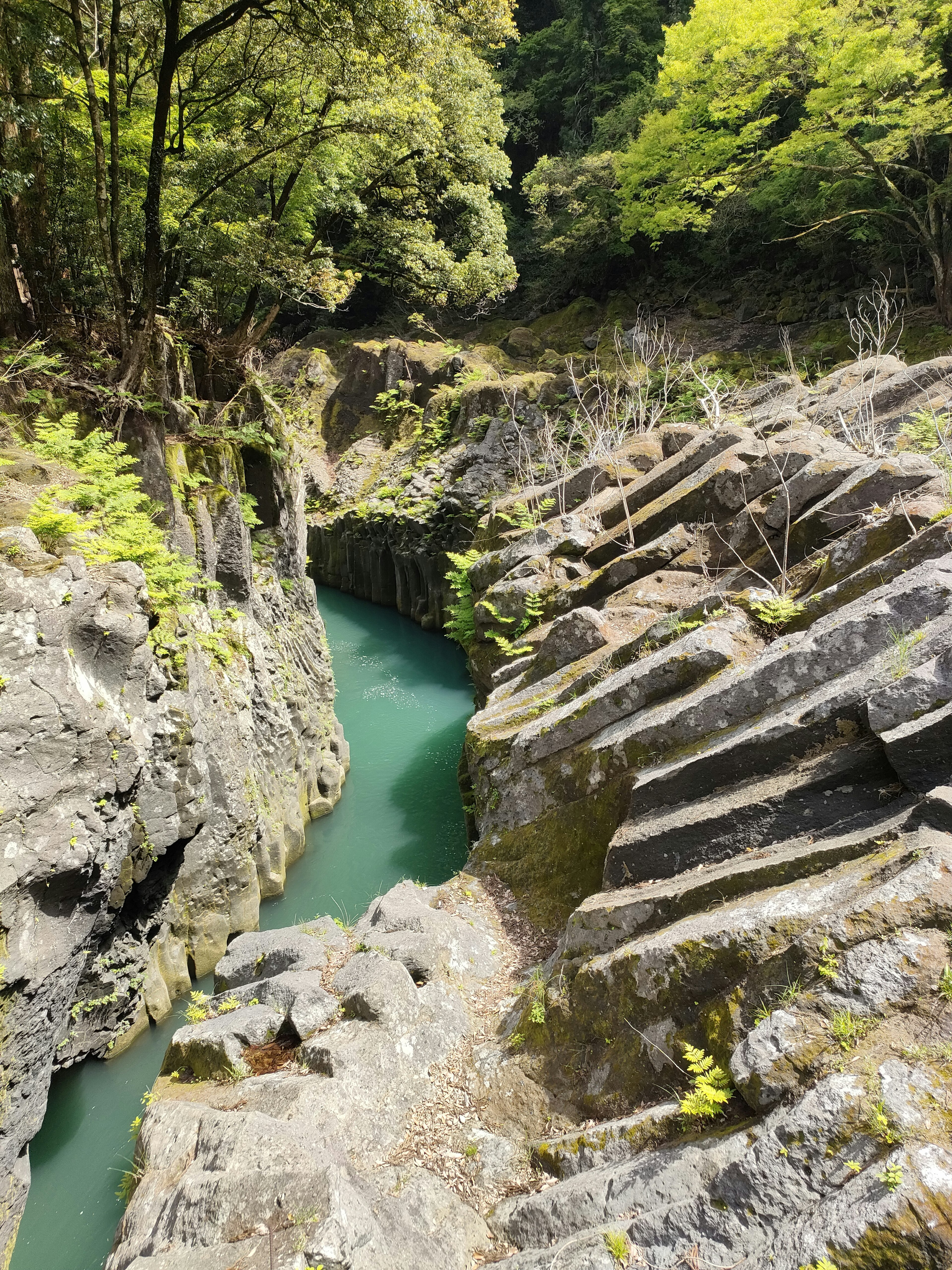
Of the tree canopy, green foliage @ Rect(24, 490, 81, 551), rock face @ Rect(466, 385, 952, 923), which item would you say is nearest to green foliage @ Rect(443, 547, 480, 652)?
rock face @ Rect(466, 385, 952, 923)

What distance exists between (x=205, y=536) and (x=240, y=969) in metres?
6.62

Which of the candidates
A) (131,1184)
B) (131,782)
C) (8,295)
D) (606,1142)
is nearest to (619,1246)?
(606,1142)

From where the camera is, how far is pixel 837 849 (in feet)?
14.6

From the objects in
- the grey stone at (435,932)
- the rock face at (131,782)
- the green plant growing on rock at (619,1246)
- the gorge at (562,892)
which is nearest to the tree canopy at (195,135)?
the gorge at (562,892)

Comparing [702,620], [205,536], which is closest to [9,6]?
[205,536]

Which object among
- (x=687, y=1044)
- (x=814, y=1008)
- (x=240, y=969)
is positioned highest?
(x=814, y=1008)

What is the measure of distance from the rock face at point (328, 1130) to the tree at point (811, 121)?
69.6 ft

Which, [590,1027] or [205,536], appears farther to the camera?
[205,536]

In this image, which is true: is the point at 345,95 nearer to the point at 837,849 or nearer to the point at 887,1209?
the point at 837,849

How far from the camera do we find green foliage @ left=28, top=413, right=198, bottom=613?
7559mm

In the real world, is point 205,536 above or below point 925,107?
below

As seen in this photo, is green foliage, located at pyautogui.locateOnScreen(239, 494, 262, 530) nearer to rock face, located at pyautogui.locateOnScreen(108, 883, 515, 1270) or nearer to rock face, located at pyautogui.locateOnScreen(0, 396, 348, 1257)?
rock face, located at pyautogui.locateOnScreen(0, 396, 348, 1257)

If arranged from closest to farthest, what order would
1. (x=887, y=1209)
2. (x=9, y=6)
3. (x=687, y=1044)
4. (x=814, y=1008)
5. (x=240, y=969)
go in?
(x=887, y=1209) → (x=814, y=1008) → (x=687, y=1044) → (x=240, y=969) → (x=9, y=6)

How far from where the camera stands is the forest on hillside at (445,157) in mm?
9680
